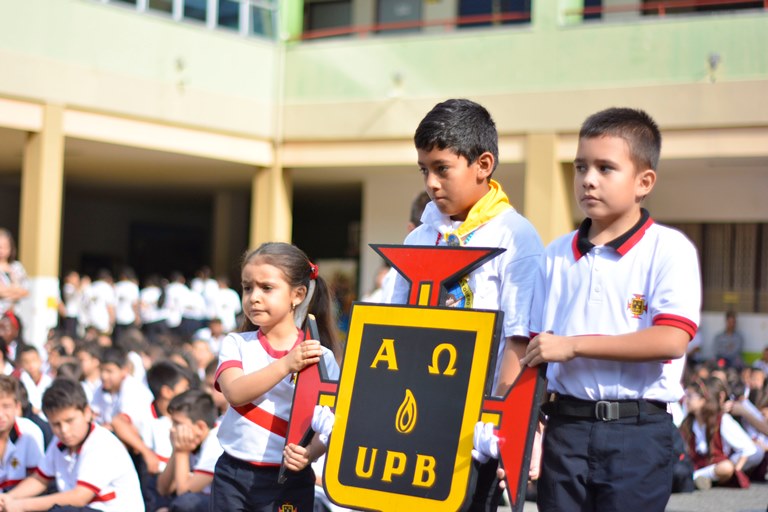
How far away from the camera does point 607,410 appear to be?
2.87 meters

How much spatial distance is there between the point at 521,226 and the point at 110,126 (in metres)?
13.5

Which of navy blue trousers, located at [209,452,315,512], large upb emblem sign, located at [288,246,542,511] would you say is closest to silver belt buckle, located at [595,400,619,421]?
large upb emblem sign, located at [288,246,542,511]

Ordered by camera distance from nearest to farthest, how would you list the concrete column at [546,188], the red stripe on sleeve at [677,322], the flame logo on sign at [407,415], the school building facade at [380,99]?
the red stripe on sleeve at [677,322] → the flame logo on sign at [407,415] → the school building facade at [380,99] → the concrete column at [546,188]

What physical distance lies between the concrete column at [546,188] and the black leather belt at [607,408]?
12.8 metres

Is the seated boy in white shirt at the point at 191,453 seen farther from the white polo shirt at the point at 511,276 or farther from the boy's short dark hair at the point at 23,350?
the boy's short dark hair at the point at 23,350

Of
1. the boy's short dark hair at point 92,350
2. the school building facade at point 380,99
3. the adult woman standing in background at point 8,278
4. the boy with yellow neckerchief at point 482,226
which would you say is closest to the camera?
the boy with yellow neckerchief at point 482,226

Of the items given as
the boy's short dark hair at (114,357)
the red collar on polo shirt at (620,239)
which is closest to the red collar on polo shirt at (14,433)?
the boy's short dark hair at (114,357)

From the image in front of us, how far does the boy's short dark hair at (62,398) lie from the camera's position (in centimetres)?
521

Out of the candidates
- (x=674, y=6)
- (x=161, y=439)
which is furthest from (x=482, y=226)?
(x=674, y=6)

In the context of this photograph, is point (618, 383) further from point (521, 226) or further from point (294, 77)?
point (294, 77)

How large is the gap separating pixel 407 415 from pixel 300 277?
904mm

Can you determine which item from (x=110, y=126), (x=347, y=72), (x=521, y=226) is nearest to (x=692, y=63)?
(x=347, y=72)

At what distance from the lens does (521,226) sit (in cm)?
319

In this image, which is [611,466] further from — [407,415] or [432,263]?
[432,263]
